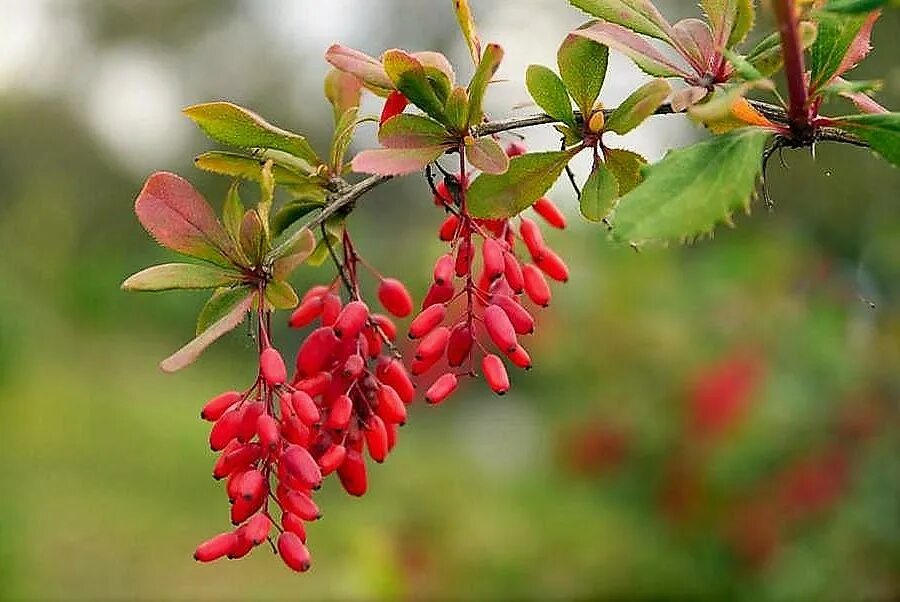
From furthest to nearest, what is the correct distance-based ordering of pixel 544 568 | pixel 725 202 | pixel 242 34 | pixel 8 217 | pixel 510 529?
pixel 242 34, pixel 8 217, pixel 510 529, pixel 544 568, pixel 725 202

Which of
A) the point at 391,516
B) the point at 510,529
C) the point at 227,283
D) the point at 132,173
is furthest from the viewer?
the point at 132,173

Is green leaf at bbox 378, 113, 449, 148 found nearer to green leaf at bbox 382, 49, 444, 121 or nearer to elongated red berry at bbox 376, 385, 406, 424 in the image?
green leaf at bbox 382, 49, 444, 121

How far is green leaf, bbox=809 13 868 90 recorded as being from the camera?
61 cm

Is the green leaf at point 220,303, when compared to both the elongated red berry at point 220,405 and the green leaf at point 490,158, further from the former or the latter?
the green leaf at point 490,158

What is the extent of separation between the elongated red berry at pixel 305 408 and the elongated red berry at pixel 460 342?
0.09 meters

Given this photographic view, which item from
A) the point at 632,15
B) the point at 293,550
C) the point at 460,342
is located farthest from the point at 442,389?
the point at 632,15

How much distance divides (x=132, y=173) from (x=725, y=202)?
1563 cm

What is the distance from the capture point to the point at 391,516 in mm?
4367

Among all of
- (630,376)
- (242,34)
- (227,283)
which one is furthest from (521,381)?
(242,34)

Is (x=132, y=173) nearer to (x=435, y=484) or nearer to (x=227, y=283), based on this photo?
(x=435, y=484)

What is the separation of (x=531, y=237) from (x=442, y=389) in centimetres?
13

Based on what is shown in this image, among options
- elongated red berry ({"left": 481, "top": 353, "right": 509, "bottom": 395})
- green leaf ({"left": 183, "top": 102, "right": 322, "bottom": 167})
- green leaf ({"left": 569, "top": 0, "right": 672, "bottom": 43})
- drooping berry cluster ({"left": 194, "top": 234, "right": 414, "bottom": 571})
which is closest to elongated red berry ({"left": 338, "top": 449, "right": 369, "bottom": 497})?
drooping berry cluster ({"left": 194, "top": 234, "right": 414, "bottom": 571})

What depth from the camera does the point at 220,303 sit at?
69cm

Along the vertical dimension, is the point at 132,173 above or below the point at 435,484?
below
